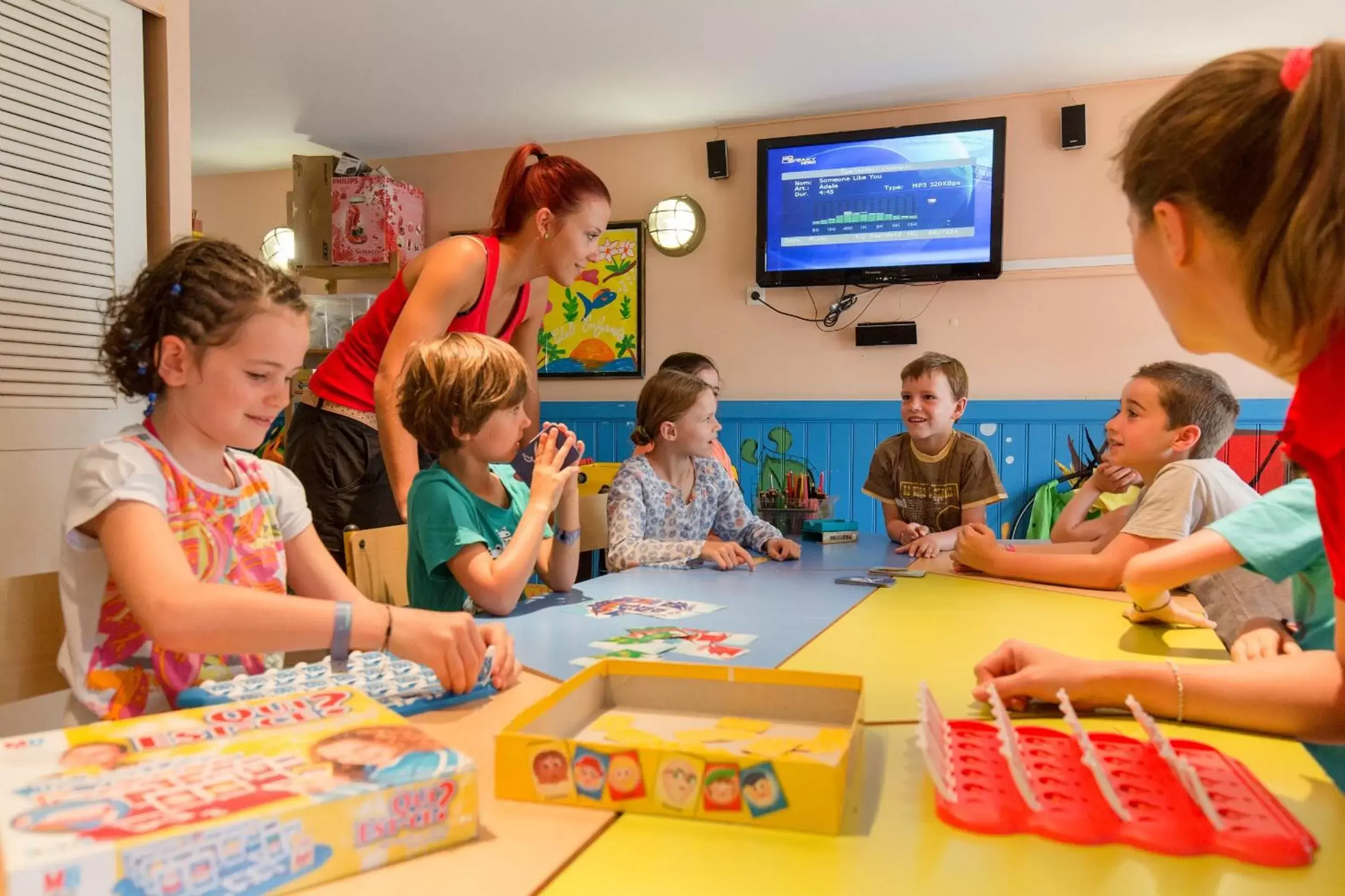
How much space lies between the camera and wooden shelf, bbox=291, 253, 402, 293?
466cm

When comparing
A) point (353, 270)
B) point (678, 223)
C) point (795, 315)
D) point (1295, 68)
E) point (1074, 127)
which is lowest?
point (1295, 68)

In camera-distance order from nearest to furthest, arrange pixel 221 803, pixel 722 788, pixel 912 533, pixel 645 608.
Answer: pixel 221 803, pixel 722 788, pixel 645 608, pixel 912 533

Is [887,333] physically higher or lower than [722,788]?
higher

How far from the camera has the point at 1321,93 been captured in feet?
2.15

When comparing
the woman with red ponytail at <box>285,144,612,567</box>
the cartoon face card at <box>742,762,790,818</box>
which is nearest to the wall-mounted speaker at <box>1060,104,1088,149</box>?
the woman with red ponytail at <box>285,144,612,567</box>

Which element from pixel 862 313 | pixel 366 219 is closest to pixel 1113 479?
pixel 862 313

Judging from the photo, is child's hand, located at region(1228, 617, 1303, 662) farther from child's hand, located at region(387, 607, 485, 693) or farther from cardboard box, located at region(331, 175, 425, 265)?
cardboard box, located at region(331, 175, 425, 265)

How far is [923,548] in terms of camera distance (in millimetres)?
2277

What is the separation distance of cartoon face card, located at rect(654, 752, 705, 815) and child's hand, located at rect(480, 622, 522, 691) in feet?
1.17

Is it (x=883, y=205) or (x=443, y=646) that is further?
(x=883, y=205)

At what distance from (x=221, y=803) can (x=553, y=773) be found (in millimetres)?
225

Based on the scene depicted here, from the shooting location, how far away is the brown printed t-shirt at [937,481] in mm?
2873

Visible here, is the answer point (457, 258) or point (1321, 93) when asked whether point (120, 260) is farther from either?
point (1321, 93)

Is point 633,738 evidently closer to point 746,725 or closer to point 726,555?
point 746,725
